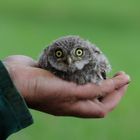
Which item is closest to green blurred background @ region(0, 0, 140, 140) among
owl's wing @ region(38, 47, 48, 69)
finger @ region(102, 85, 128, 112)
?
owl's wing @ region(38, 47, 48, 69)

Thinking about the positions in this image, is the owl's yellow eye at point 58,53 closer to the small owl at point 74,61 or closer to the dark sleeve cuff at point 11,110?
the small owl at point 74,61

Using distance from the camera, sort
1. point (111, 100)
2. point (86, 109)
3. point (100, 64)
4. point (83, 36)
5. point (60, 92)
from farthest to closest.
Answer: point (83, 36) → point (100, 64) → point (111, 100) → point (86, 109) → point (60, 92)

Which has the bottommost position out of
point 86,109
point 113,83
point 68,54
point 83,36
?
point 83,36

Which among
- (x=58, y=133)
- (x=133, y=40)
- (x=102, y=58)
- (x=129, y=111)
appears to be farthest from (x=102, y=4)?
(x=102, y=58)

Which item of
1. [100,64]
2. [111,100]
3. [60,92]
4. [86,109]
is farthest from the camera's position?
[100,64]

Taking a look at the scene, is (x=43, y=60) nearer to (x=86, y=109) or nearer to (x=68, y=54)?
(x=68, y=54)

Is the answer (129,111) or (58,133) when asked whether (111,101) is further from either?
(129,111)

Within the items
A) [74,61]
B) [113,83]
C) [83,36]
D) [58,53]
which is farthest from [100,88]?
[83,36]

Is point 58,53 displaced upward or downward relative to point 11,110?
upward
